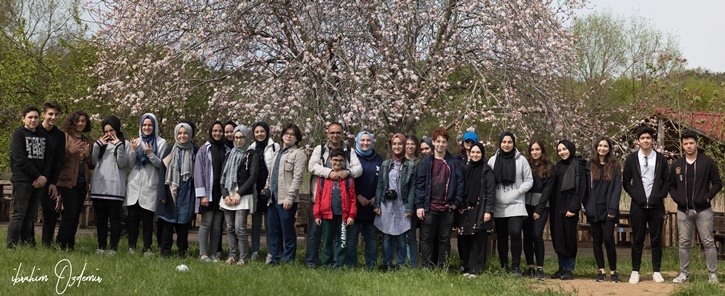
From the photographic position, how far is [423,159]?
925cm

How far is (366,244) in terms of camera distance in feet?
31.1

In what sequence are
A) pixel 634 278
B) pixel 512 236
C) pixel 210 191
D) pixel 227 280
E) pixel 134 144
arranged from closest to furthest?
pixel 227 280 → pixel 634 278 → pixel 512 236 → pixel 134 144 → pixel 210 191

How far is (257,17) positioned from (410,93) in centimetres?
245

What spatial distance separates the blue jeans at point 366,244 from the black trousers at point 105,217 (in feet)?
9.34

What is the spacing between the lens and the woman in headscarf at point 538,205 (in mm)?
9320

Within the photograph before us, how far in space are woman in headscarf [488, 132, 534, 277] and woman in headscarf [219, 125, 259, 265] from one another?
2.88m

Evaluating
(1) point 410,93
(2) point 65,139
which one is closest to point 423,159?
(1) point 410,93

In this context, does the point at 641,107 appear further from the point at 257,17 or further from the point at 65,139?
the point at 65,139

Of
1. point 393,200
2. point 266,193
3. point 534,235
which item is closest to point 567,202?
point 534,235

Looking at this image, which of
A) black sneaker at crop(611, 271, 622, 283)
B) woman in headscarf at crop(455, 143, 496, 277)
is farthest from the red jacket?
black sneaker at crop(611, 271, 622, 283)

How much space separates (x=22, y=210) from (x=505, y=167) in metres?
5.51

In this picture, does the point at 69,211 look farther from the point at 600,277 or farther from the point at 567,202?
the point at 600,277

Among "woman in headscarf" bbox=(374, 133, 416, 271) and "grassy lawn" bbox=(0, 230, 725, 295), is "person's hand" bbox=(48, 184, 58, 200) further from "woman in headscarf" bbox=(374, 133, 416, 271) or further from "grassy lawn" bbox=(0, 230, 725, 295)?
"woman in headscarf" bbox=(374, 133, 416, 271)

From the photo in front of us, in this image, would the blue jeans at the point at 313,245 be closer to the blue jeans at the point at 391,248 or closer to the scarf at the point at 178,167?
the blue jeans at the point at 391,248
